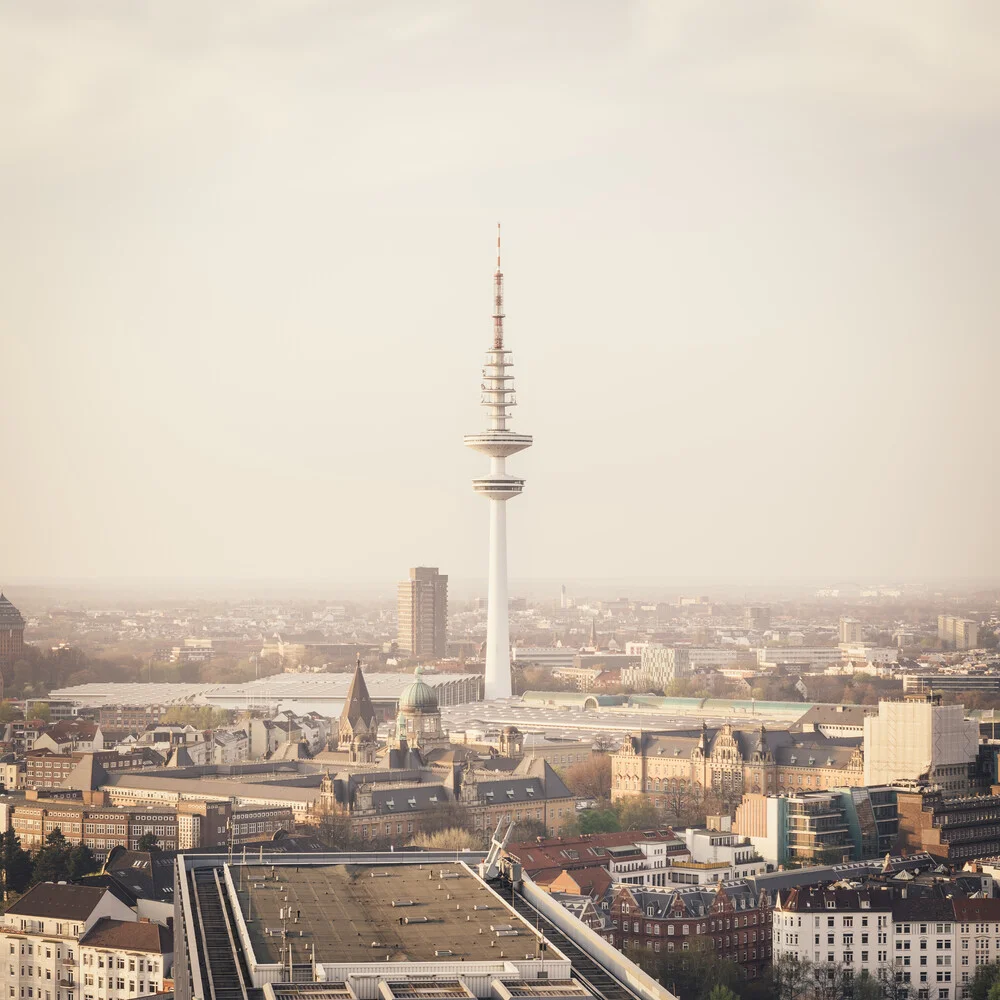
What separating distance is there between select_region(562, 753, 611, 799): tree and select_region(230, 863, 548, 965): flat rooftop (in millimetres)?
53579

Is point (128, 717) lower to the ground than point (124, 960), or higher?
higher

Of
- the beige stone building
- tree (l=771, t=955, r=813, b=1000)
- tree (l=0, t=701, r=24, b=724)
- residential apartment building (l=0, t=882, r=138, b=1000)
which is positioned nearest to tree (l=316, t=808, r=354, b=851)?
the beige stone building

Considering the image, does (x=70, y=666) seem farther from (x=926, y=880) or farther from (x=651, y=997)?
(x=651, y=997)

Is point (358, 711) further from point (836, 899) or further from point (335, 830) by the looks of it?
point (836, 899)

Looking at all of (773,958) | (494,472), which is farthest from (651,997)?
(494,472)

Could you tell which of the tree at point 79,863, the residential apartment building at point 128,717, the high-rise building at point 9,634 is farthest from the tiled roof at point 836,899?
the high-rise building at point 9,634

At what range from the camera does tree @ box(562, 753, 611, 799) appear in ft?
351

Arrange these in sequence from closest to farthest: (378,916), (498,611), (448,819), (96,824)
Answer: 1. (378,916)
2. (96,824)
3. (448,819)
4. (498,611)

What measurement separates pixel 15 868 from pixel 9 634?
10887 centimetres

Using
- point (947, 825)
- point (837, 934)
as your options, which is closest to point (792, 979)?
point (837, 934)

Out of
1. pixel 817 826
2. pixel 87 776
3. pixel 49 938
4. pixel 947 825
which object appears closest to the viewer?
→ pixel 49 938

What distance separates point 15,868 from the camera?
7538cm

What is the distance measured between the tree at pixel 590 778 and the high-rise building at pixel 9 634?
248 feet

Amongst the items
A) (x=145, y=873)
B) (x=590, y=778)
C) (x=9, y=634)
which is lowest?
(x=145, y=873)
